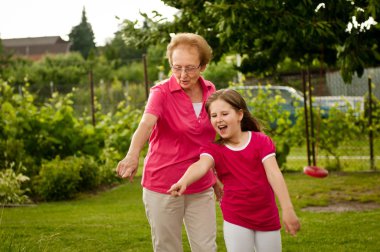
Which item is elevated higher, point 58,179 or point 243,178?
point 243,178

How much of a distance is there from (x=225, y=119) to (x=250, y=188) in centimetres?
36

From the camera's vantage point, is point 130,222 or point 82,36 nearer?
point 130,222

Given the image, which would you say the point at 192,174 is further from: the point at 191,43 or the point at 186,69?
the point at 191,43

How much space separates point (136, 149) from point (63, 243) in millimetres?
2773

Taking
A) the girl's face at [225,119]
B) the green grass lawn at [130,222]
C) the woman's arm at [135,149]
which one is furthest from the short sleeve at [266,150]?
the green grass lawn at [130,222]

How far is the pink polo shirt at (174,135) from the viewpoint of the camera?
3.54 metres

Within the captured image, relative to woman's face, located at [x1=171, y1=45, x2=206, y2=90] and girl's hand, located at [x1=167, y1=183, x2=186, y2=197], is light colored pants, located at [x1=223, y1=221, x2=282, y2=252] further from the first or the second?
woman's face, located at [x1=171, y1=45, x2=206, y2=90]

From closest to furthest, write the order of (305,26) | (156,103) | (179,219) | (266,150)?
(266,150) < (156,103) < (179,219) < (305,26)

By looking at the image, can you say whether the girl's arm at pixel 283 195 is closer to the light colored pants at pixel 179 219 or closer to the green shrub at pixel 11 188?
the light colored pants at pixel 179 219

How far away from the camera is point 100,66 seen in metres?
36.1

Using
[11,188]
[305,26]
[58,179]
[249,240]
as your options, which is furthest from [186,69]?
[58,179]

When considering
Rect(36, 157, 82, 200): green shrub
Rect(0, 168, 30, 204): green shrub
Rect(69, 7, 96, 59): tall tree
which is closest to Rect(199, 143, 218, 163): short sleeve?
Rect(0, 168, 30, 204): green shrub

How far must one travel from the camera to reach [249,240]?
313cm

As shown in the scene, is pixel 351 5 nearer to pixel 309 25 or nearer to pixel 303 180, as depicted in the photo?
pixel 309 25
